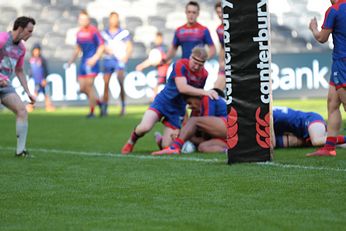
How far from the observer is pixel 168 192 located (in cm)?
846

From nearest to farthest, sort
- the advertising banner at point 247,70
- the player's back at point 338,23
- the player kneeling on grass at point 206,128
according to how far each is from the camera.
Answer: the advertising banner at point 247,70 < the player's back at point 338,23 < the player kneeling on grass at point 206,128

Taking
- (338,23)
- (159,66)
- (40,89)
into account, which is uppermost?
(338,23)

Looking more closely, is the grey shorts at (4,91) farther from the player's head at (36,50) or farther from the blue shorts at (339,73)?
the player's head at (36,50)

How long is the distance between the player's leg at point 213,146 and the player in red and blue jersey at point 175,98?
22.5 inches

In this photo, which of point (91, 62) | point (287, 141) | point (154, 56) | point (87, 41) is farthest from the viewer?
point (154, 56)

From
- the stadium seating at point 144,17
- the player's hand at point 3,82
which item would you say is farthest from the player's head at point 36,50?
the player's hand at point 3,82

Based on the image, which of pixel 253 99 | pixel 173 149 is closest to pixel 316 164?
pixel 253 99

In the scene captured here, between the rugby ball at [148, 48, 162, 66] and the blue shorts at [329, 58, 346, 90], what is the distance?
1623cm

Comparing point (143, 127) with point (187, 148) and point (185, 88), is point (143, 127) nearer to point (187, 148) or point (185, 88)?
point (187, 148)

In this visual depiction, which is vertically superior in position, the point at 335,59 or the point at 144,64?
the point at 335,59

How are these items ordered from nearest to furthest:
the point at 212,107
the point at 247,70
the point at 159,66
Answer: the point at 247,70 < the point at 212,107 < the point at 159,66

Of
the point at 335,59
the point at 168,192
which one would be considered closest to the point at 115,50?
the point at 335,59

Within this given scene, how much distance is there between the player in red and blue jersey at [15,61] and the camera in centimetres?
1257

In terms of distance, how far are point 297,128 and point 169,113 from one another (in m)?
1.81
